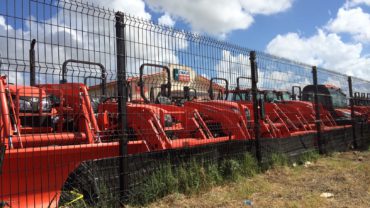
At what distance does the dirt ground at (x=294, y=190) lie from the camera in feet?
19.4

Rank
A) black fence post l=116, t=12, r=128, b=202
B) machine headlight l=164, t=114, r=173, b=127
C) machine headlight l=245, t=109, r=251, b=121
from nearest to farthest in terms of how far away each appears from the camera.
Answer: black fence post l=116, t=12, r=128, b=202
machine headlight l=164, t=114, r=173, b=127
machine headlight l=245, t=109, r=251, b=121

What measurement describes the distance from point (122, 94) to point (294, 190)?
10.4 ft

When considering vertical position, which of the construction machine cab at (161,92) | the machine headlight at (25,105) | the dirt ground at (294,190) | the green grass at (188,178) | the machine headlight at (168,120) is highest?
the construction machine cab at (161,92)

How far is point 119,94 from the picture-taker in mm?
5715

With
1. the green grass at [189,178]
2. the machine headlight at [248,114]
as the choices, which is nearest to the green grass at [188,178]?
the green grass at [189,178]

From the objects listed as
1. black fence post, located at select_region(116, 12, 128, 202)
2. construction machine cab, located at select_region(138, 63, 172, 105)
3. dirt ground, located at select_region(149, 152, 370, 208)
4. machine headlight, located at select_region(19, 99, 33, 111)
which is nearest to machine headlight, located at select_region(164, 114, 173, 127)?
construction machine cab, located at select_region(138, 63, 172, 105)

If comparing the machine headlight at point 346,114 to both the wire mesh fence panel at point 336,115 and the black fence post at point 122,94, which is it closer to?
the wire mesh fence panel at point 336,115

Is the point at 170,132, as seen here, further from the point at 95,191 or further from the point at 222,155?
the point at 95,191

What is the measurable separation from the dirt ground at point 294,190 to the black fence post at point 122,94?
53 centimetres

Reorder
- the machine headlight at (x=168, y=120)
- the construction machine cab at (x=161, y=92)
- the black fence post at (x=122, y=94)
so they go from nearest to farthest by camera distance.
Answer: the black fence post at (x=122, y=94)
the construction machine cab at (x=161, y=92)
the machine headlight at (x=168, y=120)

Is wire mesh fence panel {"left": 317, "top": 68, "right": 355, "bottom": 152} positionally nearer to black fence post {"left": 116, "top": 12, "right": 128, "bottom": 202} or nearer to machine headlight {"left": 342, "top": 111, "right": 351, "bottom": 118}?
machine headlight {"left": 342, "top": 111, "right": 351, "bottom": 118}

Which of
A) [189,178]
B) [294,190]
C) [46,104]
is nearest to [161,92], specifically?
[189,178]

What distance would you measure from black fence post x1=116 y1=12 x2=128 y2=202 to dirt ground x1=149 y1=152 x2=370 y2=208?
53 centimetres

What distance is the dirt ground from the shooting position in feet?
19.4
